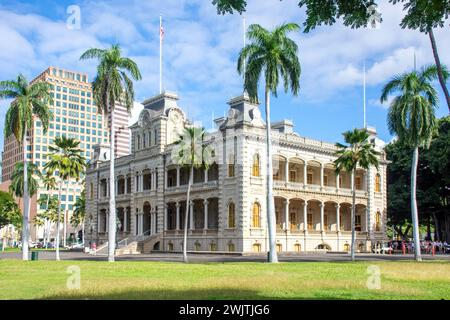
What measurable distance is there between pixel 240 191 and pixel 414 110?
1837 centimetres

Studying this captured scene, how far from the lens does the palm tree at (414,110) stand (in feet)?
129

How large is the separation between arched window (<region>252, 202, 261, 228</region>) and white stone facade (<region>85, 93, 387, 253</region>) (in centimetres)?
9

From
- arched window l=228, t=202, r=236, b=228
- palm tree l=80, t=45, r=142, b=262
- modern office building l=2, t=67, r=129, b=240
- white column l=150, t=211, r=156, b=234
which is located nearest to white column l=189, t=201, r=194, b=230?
white column l=150, t=211, r=156, b=234

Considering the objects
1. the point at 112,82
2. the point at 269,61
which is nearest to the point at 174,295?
the point at 269,61

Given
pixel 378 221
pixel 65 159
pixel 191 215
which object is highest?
pixel 65 159

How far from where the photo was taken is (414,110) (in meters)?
39.3

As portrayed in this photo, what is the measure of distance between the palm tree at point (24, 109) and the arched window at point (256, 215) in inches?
800

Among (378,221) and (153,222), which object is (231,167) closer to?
(153,222)

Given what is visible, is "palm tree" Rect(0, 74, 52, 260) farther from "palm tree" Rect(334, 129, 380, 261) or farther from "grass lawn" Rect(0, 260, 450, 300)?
"palm tree" Rect(334, 129, 380, 261)

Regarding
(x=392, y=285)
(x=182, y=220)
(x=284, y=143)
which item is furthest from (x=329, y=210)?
→ (x=392, y=285)

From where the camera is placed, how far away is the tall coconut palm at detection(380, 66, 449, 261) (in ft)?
129

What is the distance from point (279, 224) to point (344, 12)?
47.0 m

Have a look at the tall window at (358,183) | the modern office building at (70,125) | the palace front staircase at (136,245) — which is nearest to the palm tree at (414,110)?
the tall window at (358,183)
